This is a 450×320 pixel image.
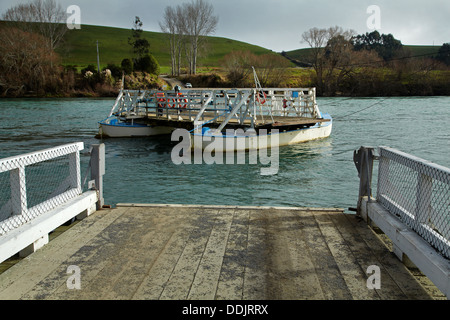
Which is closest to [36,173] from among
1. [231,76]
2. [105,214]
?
[105,214]

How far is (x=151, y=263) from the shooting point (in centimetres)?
423

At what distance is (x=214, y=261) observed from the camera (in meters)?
4.29

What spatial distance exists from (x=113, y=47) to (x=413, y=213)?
389 ft

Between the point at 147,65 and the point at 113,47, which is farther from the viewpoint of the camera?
the point at 113,47

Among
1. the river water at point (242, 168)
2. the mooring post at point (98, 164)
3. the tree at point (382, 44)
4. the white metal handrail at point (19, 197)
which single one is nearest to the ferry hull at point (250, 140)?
the river water at point (242, 168)

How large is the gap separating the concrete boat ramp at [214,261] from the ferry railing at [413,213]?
24 cm

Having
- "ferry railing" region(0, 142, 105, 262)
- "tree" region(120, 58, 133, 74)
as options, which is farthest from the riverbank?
"ferry railing" region(0, 142, 105, 262)

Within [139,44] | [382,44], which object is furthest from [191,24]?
[382,44]

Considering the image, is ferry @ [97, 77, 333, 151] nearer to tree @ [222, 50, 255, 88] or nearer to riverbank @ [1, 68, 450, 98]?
riverbank @ [1, 68, 450, 98]

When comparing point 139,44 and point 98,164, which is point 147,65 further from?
point 98,164

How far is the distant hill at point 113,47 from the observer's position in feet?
325

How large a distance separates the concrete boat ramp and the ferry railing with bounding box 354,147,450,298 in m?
0.24

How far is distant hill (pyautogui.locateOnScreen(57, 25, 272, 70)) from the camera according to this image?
99.1 meters
